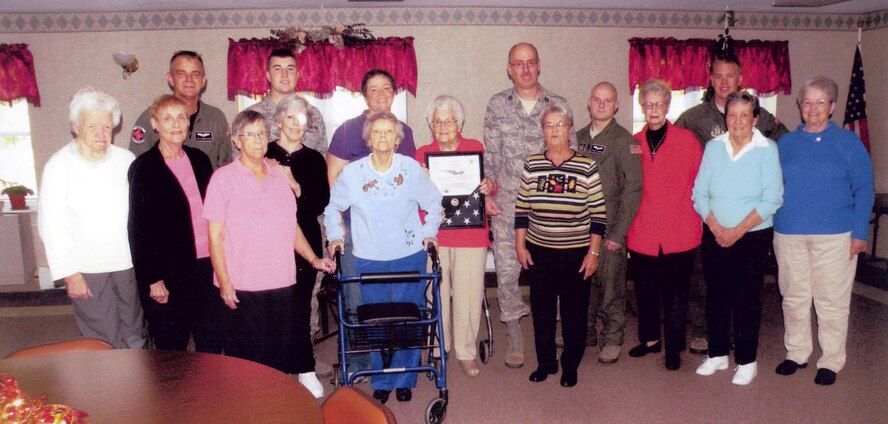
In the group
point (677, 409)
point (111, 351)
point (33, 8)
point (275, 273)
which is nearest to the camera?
point (111, 351)

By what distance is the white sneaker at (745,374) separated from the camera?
374 centimetres

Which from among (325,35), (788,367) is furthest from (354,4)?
(788,367)

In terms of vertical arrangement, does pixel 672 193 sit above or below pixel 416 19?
→ below

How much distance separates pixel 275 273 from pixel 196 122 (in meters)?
1.56

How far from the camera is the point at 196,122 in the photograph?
13.1 feet

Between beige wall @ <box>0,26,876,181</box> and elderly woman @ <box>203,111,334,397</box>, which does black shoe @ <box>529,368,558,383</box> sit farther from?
beige wall @ <box>0,26,876,181</box>

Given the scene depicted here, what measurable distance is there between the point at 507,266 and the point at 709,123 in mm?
1738

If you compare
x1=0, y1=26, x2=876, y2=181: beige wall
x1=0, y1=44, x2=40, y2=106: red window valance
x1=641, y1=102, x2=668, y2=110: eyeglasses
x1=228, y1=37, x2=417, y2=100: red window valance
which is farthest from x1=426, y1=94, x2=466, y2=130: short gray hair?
x1=0, y1=44, x2=40, y2=106: red window valance

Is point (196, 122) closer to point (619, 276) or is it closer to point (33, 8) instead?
point (619, 276)

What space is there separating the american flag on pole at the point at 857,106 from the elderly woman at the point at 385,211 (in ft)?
19.4

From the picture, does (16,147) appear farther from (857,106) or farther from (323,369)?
(857,106)

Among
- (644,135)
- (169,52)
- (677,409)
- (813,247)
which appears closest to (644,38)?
(644,135)

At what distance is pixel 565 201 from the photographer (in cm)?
347

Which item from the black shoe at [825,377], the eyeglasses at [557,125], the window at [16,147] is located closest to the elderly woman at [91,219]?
the eyeglasses at [557,125]
